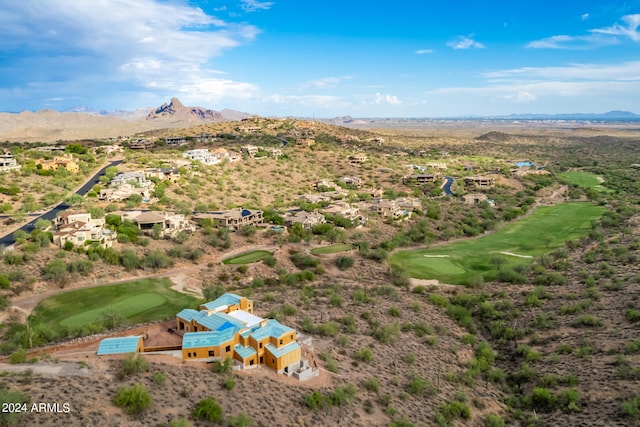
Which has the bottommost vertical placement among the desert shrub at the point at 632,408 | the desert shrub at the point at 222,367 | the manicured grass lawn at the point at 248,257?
the desert shrub at the point at 632,408

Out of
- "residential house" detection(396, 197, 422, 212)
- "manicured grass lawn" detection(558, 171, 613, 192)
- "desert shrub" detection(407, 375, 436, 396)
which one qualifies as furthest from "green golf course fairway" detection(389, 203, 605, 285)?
"manicured grass lawn" detection(558, 171, 613, 192)

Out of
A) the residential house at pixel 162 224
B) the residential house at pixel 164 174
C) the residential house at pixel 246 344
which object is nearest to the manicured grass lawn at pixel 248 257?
the residential house at pixel 162 224

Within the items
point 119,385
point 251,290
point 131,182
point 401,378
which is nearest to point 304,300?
point 251,290

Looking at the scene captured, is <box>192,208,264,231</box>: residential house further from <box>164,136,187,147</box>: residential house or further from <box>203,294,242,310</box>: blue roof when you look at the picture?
<box>164,136,187,147</box>: residential house

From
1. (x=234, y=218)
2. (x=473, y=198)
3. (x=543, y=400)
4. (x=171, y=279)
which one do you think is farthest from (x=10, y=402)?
(x=473, y=198)

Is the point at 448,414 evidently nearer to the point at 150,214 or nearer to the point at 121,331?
the point at 121,331

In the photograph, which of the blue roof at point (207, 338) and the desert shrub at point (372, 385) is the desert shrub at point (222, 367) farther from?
the desert shrub at point (372, 385)

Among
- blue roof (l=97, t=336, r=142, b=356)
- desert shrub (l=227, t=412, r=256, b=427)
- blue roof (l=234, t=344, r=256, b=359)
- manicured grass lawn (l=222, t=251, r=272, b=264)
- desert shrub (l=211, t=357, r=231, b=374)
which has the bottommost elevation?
manicured grass lawn (l=222, t=251, r=272, b=264)
